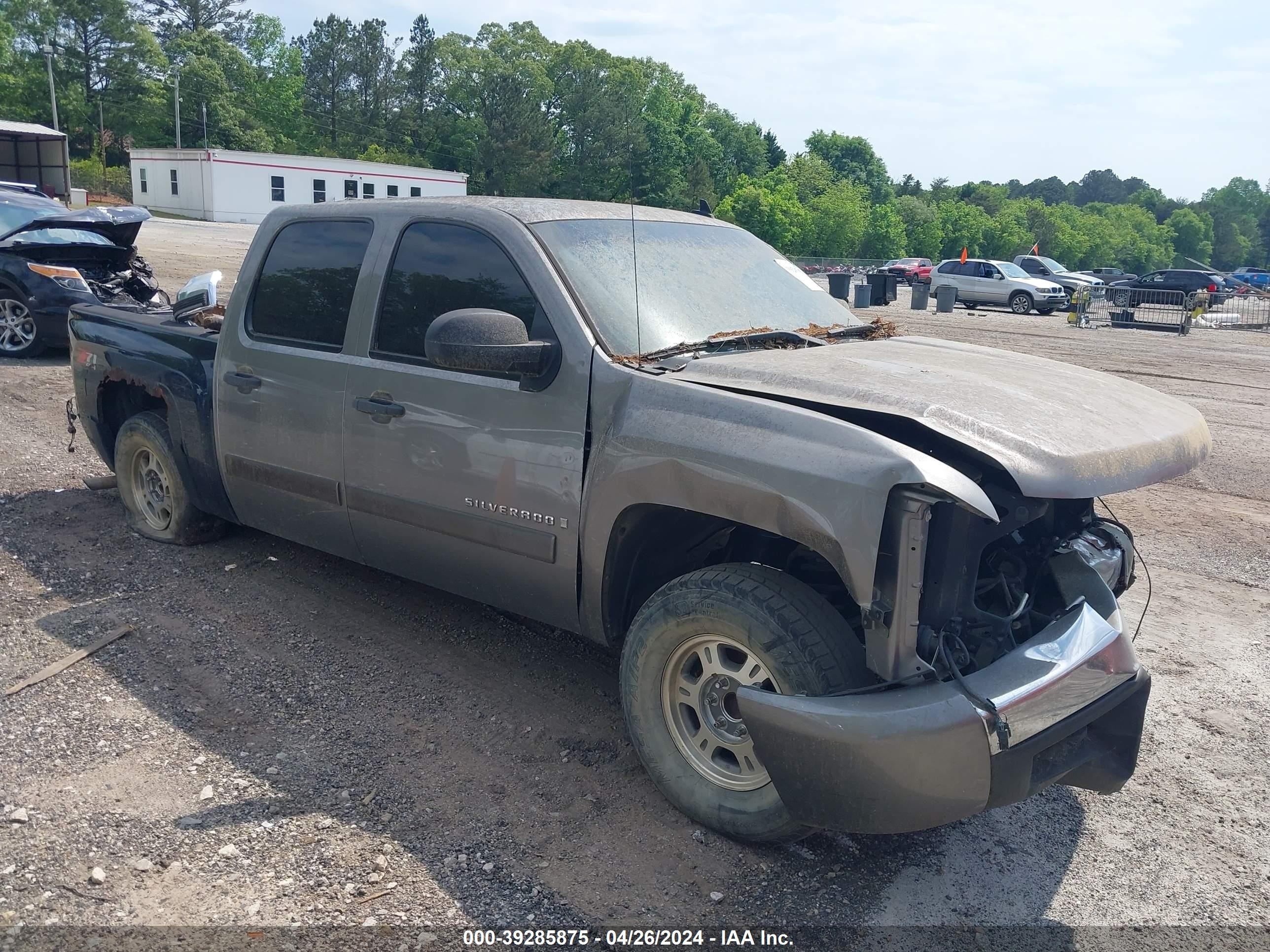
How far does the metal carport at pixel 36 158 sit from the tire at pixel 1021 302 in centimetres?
2563

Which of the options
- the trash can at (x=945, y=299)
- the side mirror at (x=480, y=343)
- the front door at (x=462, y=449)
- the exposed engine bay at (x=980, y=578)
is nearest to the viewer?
the exposed engine bay at (x=980, y=578)

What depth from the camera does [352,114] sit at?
9931cm

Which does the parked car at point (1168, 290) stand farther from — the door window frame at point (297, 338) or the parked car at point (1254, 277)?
the door window frame at point (297, 338)

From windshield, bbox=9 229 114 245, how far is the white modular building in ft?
141

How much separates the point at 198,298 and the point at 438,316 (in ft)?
8.01

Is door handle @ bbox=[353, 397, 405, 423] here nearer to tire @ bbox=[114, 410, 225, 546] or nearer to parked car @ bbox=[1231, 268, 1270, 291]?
tire @ bbox=[114, 410, 225, 546]

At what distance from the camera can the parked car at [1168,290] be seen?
2644 cm

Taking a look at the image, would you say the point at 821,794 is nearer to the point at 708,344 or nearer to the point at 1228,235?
the point at 708,344

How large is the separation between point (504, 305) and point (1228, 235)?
6614 inches

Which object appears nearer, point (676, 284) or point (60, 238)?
point (676, 284)

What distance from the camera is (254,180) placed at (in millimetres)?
57781

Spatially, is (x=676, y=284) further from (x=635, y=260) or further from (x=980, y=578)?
(x=980, y=578)

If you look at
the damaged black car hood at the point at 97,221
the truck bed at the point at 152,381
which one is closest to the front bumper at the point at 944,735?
the truck bed at the point at 152,381

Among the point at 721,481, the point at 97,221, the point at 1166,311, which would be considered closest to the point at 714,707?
the point at 721,481
